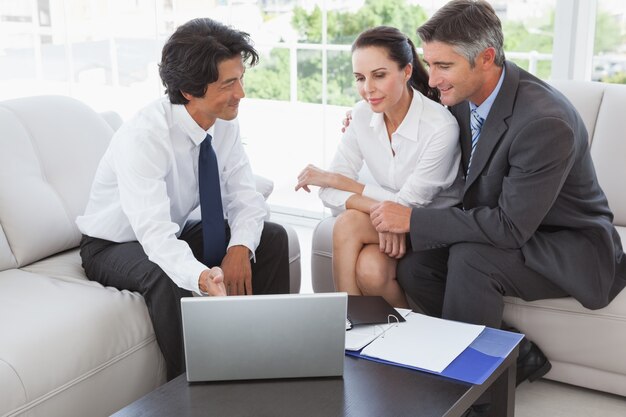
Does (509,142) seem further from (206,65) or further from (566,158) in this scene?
(206,65)

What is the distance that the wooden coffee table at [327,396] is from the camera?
161 cm

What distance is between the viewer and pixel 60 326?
204cm

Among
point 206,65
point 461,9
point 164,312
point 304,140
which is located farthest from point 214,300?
point 304,140

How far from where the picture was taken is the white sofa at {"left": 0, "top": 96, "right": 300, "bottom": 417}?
195cm

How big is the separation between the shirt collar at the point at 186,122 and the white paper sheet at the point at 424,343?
0.86 m

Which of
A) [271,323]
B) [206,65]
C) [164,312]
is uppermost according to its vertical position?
[206,65]

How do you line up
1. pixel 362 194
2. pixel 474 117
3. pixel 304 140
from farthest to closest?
pixel 304 140 < pixel 362 194 < pixel 474 117

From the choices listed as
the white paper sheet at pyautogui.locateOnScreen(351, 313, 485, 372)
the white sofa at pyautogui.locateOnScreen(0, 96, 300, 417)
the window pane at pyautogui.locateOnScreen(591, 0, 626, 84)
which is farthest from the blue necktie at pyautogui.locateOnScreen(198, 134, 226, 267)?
the window pane at pyautogui.locateOnScreen(591, 0, 626, 84)

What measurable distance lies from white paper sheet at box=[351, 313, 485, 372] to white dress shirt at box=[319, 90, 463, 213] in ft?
2.04

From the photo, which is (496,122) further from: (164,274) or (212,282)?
(164,274)

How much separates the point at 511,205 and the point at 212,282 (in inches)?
34.7

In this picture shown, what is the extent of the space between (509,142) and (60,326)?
4.41 ft

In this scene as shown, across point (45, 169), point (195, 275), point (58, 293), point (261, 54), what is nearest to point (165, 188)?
point (195, 275)

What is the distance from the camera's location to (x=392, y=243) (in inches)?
97.7
